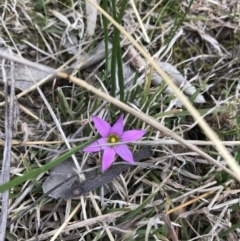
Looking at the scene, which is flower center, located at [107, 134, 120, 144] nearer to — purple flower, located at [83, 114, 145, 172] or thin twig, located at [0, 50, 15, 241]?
purple flower, located at [83, 114, 145, 172]

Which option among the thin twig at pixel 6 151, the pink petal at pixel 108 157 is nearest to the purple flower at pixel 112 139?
the pink petal at pixel 108 157

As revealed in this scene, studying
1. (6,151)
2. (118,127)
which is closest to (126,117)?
(118,127)

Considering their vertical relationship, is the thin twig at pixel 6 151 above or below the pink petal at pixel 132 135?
above

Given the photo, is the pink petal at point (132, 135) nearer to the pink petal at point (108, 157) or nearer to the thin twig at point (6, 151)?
the pink petal at point (108, 157)

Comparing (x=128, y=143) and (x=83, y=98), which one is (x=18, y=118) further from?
(x=128, y=143)

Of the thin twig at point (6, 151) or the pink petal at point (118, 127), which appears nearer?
the thin twig at point (6, 151)

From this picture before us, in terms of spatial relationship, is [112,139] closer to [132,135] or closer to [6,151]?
[132,135]

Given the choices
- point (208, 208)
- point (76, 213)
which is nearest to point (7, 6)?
point (76, 213)
